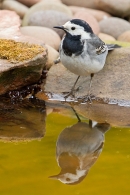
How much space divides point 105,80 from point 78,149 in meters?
2.39

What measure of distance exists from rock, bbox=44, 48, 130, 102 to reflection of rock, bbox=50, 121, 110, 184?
1.18 metres

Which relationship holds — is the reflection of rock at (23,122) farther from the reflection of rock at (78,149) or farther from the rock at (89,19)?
the rock at (89,19)

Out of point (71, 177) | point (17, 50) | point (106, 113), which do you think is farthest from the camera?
point (17, 50)

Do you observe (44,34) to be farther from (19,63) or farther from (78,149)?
(78,149)

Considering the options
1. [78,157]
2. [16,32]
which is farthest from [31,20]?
[78,157]

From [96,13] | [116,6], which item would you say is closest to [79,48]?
[96,13]

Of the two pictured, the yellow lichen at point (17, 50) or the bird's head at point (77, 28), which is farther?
the yellow lichen at point (17, 50)

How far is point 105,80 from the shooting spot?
7777mm

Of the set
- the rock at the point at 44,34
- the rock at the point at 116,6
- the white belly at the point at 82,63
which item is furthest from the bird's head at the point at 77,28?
the rock at the point at 116,6

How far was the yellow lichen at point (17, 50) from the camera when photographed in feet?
23.4

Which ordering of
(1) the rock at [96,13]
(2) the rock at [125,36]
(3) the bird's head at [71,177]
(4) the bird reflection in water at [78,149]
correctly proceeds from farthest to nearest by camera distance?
(1) the rock at [96,13], (2) the rock at [125,36], (4) the bird reflection in water at [78,149], (3) the bird's head at [71,177]

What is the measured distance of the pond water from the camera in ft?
15.1

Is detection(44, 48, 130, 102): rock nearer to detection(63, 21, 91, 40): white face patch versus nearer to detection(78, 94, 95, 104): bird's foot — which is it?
detection(78, 94, 95, 104): bird's foot

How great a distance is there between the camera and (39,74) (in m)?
7.43
